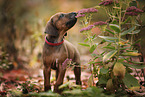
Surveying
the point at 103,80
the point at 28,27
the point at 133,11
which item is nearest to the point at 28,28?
the point at 28,27

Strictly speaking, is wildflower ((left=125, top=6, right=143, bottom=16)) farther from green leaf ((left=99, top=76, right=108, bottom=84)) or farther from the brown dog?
green leaf ((left=99, top=76, right=108, bottom=84))

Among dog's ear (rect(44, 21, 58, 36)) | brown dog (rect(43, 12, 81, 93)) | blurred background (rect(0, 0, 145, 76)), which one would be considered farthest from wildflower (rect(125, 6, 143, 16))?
blurred background (rect(0, 0, 145, 76))

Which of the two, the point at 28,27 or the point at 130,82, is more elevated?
the point at 28,27

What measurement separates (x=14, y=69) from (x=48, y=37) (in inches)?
122

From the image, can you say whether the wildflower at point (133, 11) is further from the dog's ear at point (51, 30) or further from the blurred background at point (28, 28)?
the blurred background at point (28, 28)

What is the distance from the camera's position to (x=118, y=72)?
1.61 meters

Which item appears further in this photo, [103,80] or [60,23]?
[60,23]

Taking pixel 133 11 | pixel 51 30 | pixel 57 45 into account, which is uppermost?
pixel 133 11

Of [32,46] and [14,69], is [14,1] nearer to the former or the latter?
[32,46]

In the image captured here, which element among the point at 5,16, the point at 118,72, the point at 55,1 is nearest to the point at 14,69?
the point at 5,16

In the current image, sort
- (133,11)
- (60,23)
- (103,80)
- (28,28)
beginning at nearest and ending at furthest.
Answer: (133,11) < (103,80) < (60,23) < (28,28)

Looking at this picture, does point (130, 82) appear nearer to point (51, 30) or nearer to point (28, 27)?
point (51, 30)

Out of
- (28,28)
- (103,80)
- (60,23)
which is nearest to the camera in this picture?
(103,80)

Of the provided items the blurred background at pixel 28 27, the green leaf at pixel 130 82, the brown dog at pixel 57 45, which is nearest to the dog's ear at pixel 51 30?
the brown dog at pixel 57 45
